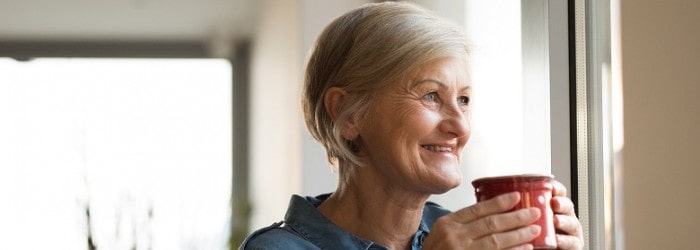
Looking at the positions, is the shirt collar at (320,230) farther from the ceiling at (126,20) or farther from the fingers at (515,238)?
the ceiling at (126,20)

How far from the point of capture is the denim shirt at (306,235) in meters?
1.65

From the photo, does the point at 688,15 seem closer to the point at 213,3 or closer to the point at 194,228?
the point at 194,228

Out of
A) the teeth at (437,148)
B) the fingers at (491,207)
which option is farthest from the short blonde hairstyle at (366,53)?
the fingers at (491,207)

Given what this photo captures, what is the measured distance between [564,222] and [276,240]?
1.30ft

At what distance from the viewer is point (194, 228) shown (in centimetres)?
549

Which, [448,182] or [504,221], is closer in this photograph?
[504,221]

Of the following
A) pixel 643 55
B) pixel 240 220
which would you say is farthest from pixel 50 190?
pixel 643 55

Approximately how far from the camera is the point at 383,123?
5.41 ft

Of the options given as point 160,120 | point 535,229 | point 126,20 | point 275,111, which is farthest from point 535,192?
point 126,20

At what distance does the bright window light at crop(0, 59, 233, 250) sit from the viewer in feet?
19.6

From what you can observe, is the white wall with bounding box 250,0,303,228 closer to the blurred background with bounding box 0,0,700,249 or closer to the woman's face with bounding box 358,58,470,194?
the blurred background with bounding box 0,0,700,249

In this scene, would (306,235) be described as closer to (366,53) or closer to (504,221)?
(366,53)

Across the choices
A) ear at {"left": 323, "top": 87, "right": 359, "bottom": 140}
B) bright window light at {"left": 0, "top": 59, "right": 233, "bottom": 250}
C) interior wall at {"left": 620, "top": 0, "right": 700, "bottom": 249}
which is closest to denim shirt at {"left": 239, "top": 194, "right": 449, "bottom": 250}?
ear at {"left": 323, "top": 87, "right": 359, "bottom": 140}

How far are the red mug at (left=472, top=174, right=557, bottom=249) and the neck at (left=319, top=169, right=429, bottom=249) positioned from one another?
0.25m
